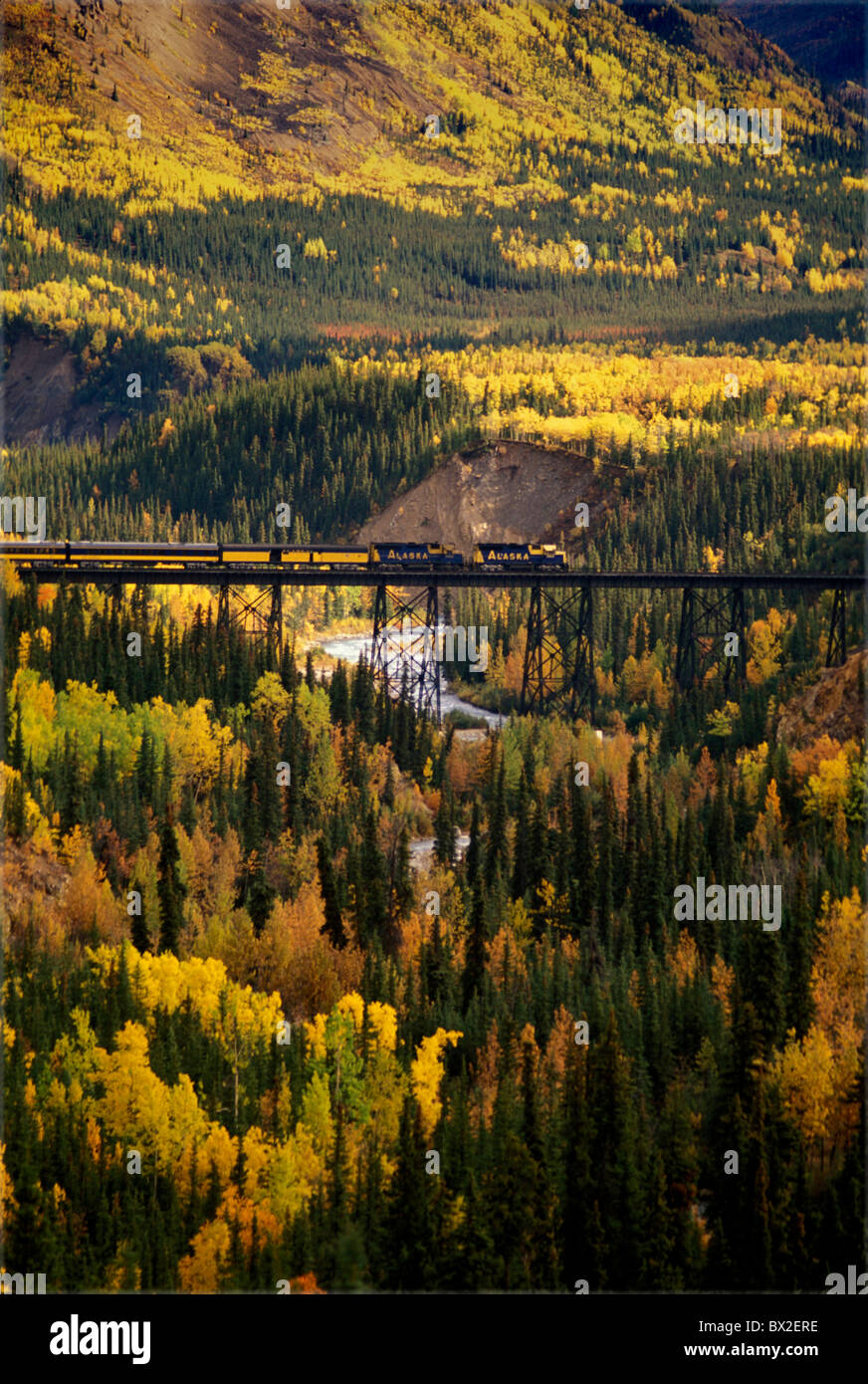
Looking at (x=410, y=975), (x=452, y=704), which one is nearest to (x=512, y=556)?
(x=452, y=704)

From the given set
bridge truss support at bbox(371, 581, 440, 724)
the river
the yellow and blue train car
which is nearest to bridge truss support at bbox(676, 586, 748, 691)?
the river

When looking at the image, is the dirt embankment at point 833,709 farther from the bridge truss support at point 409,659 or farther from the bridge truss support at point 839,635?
the bridge truss support at point 409,659

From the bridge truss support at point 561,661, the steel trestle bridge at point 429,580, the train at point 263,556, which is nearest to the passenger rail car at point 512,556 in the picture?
the train at point 263,556

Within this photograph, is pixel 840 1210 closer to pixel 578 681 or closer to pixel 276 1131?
pixel 276 1131

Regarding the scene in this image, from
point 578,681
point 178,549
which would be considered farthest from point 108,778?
point 578,681

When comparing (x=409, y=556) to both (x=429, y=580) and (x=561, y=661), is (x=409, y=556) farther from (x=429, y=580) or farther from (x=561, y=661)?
(x=561, y=661)
